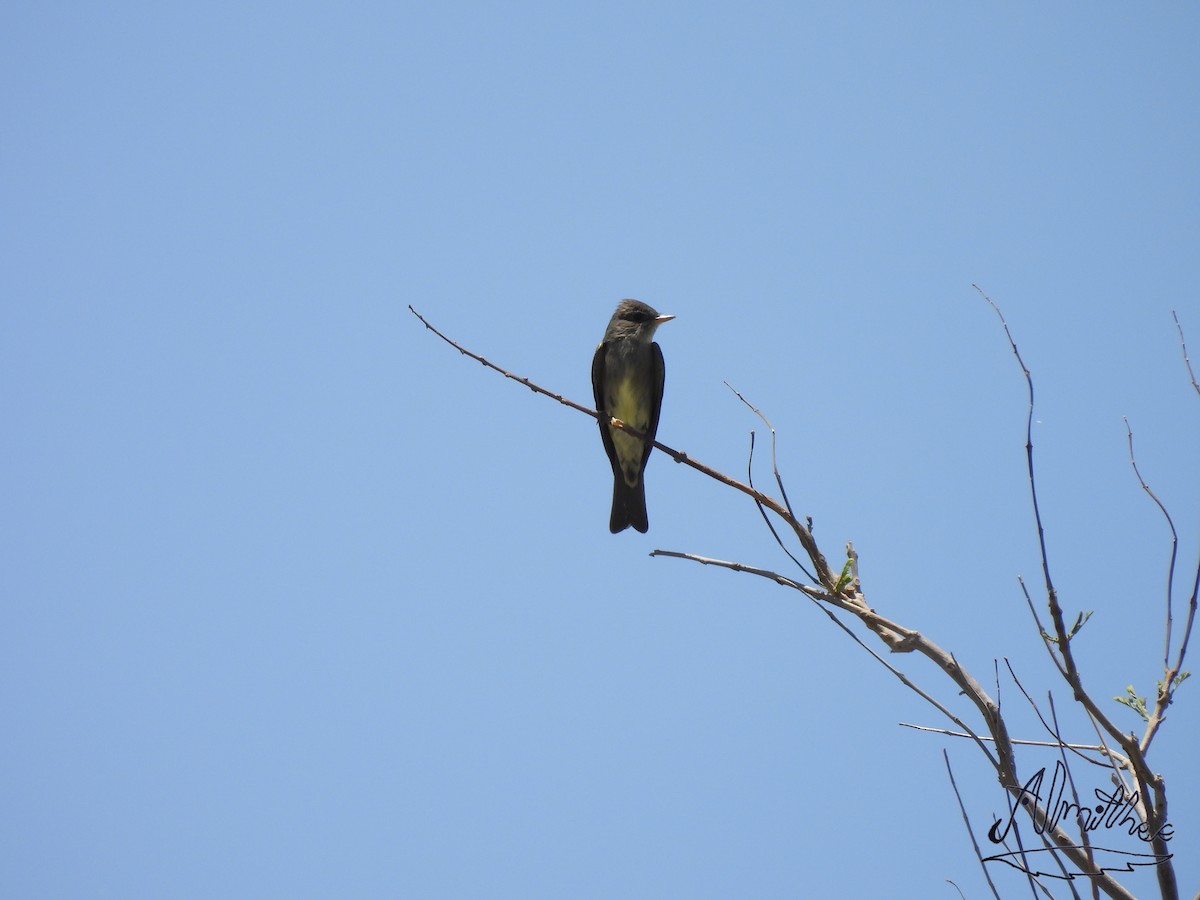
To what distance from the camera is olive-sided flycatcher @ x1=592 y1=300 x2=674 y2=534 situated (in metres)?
8.15

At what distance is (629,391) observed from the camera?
27.9 feet

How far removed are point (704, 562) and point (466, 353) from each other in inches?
68.0

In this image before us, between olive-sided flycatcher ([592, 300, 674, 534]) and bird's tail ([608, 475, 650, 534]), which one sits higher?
olive-sided flycatcher ([592, 300, 674, 534])

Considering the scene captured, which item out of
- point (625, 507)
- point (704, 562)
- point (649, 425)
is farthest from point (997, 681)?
point (649, 425)

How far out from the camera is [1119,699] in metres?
3.40

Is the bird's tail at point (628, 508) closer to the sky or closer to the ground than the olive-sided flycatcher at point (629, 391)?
closer to the ground

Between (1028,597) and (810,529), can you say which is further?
(810,529)

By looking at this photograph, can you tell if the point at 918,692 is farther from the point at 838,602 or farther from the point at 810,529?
the point at 810,529

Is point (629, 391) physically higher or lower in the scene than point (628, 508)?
higher

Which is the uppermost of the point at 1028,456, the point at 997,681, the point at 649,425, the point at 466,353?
the point at 649,425

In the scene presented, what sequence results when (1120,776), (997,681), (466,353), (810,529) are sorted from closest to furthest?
(1120,776), (997,681), (810,529), (466,353)

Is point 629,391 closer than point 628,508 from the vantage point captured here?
No

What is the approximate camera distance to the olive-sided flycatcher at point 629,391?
8148 mm

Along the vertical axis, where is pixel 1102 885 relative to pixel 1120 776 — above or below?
below
